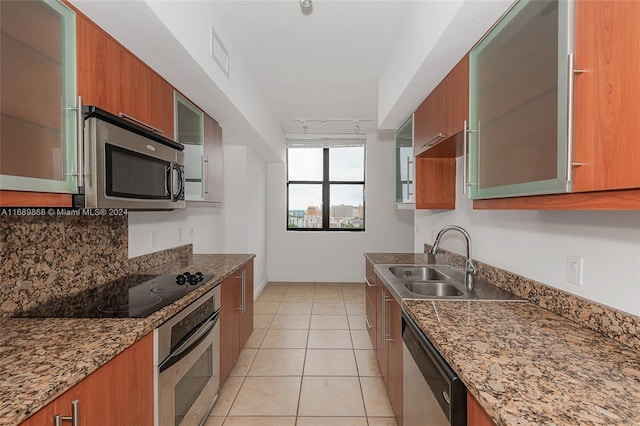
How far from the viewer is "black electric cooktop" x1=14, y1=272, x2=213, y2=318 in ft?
4.65

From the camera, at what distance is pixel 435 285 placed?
7.22ft

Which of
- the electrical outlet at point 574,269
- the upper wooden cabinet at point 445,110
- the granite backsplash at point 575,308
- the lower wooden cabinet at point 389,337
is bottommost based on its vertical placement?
the lower wooden cabinet at point 389,337

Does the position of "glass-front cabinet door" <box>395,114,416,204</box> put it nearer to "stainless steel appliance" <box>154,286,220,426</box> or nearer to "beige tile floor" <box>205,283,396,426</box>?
"beige tile floor" <box>205,283,396,426</box>

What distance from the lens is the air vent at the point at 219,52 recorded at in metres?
2.07

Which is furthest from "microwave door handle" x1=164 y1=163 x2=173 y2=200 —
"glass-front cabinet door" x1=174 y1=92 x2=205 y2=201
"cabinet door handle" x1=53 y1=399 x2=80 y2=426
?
"cabinet door handle" x1=53 y1=399 x2=80 y2=426

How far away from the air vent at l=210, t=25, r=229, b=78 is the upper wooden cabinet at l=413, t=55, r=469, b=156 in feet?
4.77

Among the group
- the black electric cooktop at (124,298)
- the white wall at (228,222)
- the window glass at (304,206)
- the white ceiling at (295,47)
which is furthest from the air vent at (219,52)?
the window glass at (304,206)

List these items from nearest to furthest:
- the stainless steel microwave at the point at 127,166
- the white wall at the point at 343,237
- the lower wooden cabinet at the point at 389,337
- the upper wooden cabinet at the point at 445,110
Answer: the stainless steel microwave at the point at 127,166
the upper wooden cabinet at the point at 445,110
the lower wooden cabinet at the point at 389,337
the white wall at the point at 343,237

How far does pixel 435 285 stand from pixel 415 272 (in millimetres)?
392

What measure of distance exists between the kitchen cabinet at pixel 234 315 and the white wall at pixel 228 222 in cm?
68

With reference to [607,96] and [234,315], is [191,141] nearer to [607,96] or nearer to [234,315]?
[234,315]

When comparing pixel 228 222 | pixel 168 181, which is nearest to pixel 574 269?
pixel 168 181

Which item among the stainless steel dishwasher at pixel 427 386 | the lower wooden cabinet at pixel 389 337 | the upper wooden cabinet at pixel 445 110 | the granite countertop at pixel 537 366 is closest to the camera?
the granite countertop at pixel 537 366

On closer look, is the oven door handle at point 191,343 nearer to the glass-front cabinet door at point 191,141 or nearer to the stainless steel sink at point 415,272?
the glass-front cabinet door at point 191,141
